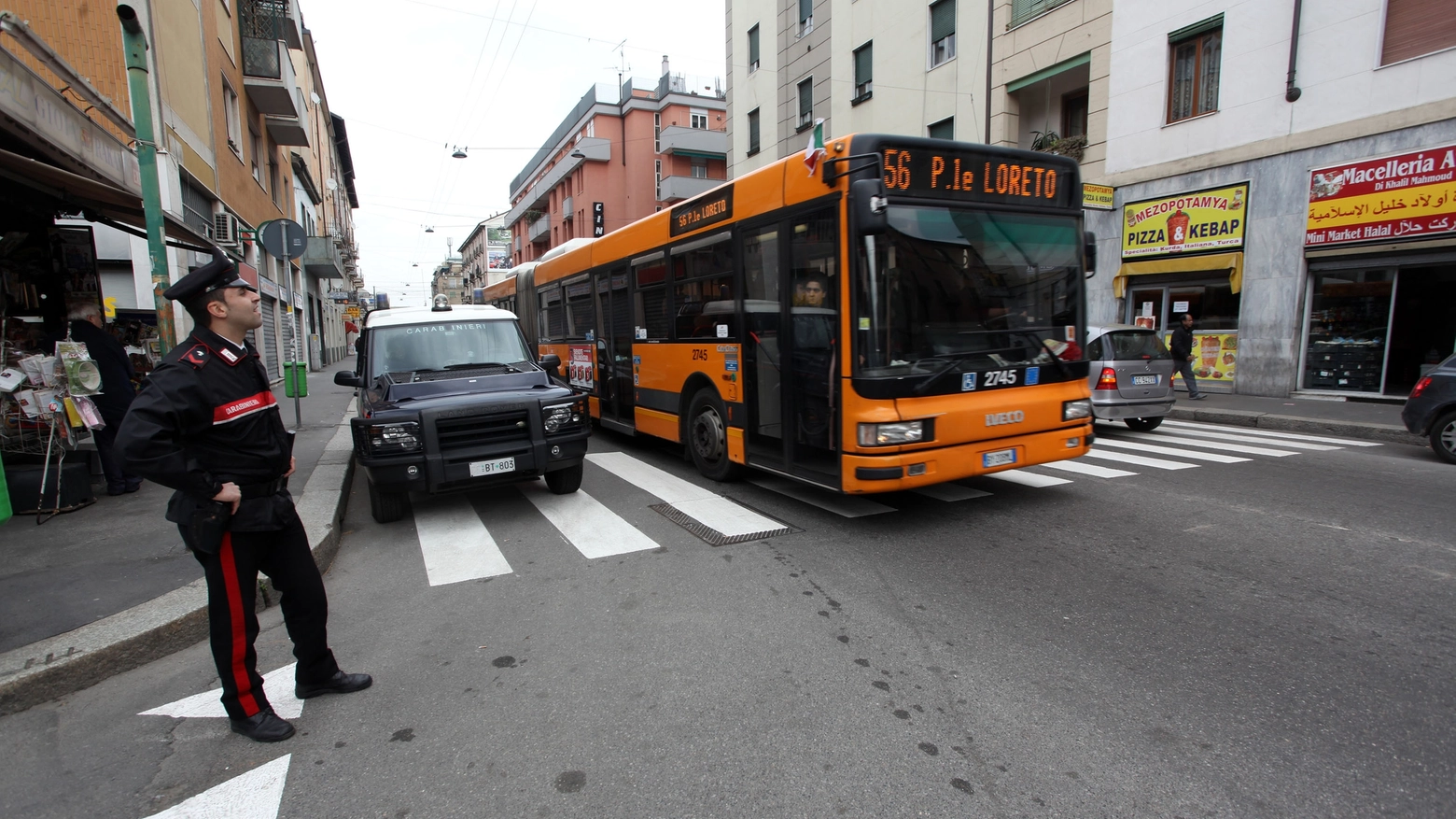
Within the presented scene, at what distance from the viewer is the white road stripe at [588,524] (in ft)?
17.9

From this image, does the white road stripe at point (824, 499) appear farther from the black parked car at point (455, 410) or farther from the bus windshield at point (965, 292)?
the black parked car at point (455, 410)

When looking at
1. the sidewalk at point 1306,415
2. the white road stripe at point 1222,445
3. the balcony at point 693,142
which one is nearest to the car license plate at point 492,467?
the white road stripe at point 1222,445

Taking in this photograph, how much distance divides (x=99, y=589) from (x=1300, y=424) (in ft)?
47.9

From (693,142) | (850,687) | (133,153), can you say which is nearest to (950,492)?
(850,687)

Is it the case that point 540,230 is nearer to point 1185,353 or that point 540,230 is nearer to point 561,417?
point 1185,353

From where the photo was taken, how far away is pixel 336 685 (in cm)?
334

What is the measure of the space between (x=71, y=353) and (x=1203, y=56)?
19.1 m

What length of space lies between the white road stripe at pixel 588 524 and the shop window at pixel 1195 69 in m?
15.5

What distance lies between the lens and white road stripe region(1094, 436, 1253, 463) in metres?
8.50

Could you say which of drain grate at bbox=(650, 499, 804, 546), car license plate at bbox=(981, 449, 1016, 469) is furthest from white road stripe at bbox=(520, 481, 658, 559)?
car license plate at bbox=(981, 449, 1016, 469)

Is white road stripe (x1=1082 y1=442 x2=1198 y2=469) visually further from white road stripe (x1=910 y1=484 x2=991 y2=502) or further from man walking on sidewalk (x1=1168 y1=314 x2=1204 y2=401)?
man walking on sidewalk (x1=1168 y1=314 x2=1204 y2=401)

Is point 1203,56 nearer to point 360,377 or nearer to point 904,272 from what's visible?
point 904,272

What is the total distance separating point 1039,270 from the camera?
5.78 meters

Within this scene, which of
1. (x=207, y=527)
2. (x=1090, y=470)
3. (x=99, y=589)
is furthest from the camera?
(x=1090, y=470)
